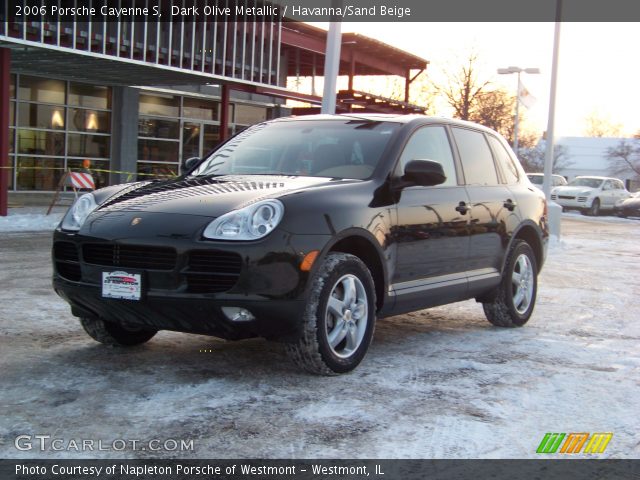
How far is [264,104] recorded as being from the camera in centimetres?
2820

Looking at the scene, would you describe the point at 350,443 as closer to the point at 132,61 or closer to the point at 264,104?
the point at 132,61

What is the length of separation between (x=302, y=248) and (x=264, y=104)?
24139 mm

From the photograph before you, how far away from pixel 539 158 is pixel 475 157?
70249mm

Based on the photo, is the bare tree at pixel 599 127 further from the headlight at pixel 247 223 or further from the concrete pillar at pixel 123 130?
the headlight at pixel 247 223

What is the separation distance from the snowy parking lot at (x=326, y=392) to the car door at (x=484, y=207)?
0.59 metres

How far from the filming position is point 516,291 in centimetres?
705

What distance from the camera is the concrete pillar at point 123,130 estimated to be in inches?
920

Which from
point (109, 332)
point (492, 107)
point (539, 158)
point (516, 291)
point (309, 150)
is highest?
point (492, 107)

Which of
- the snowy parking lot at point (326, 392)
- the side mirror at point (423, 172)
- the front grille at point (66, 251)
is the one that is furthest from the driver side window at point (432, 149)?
the front grille at point (66, 251)

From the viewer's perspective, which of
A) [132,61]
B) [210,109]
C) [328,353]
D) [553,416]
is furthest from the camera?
[210,109]

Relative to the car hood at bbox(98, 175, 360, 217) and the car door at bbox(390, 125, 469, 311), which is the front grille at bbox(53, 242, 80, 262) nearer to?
the car hood at bbox(98, 175, 360, 217)

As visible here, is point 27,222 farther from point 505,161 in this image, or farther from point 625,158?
point 625,158

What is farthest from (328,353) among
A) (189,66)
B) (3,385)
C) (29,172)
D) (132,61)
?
(29,172)

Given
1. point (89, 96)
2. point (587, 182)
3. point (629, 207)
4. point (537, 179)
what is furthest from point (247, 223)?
point (587, 182)
